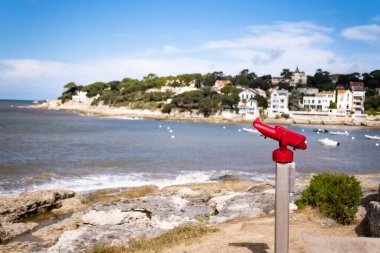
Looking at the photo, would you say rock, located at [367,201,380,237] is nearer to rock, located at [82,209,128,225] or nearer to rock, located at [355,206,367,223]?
rock, located at [355,206,367,223]

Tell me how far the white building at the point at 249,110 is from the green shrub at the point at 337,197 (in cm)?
9613

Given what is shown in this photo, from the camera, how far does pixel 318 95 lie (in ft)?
391

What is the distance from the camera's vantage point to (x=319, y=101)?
118m

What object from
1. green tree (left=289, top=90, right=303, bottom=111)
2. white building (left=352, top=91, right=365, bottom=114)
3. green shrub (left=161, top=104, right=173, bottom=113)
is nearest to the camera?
green tree (left=289, top=90, right=303, bottom=111)

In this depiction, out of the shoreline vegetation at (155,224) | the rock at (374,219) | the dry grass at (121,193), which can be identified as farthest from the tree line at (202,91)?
the rock at (374,219)

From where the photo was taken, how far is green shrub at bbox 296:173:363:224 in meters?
9.25

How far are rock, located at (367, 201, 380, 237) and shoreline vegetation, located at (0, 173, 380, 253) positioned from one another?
419mm

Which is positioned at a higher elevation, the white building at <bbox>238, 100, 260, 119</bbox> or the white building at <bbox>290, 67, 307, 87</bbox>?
the white building at <bbox>290, 67, 307, 87</bbox>

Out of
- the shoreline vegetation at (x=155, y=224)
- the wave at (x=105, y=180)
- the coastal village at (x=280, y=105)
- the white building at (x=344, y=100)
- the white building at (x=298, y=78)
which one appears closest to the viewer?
the shoreline vegetation at (x=155, y=224)

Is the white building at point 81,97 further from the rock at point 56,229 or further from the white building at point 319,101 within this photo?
the rock at point 56,229

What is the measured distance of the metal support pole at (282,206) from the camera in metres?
4.39

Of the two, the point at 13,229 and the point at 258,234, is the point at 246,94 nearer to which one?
the point at 13,229

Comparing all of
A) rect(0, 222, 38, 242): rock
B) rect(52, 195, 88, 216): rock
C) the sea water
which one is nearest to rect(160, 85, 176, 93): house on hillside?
the sea water

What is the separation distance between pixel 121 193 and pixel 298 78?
163 meters
